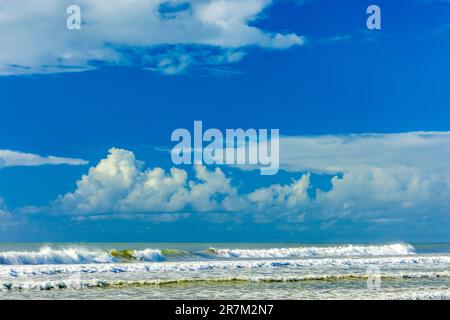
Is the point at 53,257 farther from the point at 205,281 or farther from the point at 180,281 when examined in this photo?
the point at 205,281

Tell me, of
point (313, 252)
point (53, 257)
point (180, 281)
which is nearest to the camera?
point (180, 281)

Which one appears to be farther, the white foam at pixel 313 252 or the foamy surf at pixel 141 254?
the white foam at pixel 313 252

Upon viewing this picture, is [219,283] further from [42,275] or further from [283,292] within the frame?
[42,275]

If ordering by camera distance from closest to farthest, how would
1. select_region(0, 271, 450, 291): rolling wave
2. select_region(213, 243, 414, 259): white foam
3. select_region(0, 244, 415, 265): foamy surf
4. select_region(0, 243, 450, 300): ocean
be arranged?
1. select_region(0, 243, 450, 300): ocean
2. select_region(0, 271, 450, 291): rolling wave
3. select_region(0, 244, 415, 265): foamy surf
4. select_region(213, 243, 414, 259): white foam

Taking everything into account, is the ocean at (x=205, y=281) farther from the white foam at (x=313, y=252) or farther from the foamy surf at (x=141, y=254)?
the white foam at (x=313, y=252)

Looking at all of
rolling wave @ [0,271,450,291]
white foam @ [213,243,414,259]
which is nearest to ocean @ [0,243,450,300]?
rolling wave @ [0,271,450,291]

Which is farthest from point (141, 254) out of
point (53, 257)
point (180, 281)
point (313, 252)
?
point (313, 252)

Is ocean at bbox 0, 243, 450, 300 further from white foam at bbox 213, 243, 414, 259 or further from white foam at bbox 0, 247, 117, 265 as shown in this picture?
white foam at bbox 213, 243, 414, 259

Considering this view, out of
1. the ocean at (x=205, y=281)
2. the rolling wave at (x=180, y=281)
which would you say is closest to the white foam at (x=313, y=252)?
the ocean at (x=205, y=281)

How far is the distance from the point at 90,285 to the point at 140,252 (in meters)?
14.2
